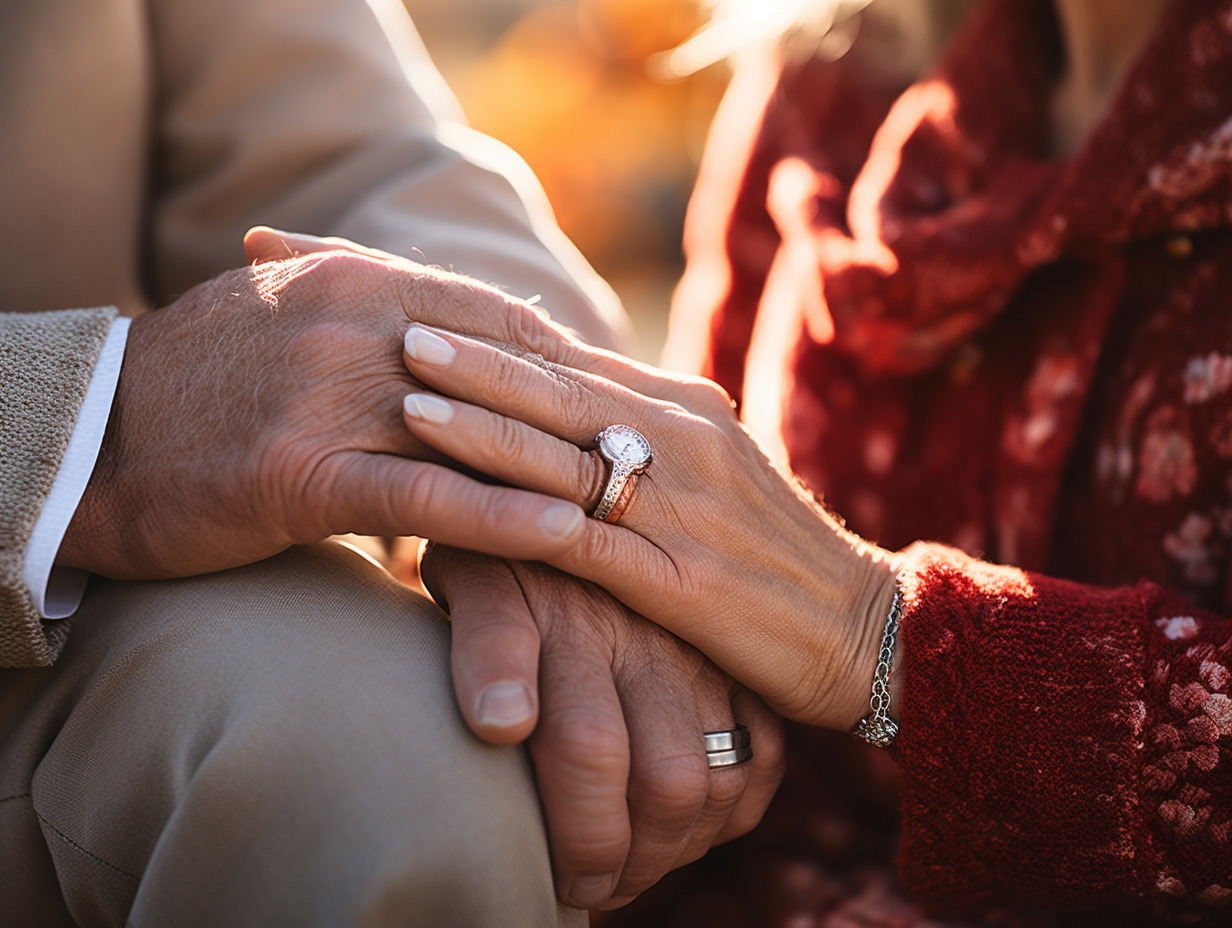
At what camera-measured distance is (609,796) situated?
1.86 feet

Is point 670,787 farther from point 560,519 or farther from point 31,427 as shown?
point 31,427

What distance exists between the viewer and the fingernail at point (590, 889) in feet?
1.90

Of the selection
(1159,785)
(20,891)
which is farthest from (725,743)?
(20,891)

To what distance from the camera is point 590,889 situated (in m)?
0.58

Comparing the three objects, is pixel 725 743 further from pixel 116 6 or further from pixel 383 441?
pixel 116 6

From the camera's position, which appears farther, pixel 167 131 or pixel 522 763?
pixel 167 131

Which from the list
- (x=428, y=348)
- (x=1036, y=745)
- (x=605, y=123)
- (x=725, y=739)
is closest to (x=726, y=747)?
(x=725, y=739)

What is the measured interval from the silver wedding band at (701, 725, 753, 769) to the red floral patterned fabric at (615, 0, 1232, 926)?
13 centimetres

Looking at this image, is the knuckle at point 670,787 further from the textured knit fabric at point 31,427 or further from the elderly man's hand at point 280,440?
the textured knit fabric at point 31,427

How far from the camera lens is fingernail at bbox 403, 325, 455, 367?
61 cm

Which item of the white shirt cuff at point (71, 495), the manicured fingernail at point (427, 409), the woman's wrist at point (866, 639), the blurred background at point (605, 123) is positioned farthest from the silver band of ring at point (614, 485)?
the blurred background at point (605, 123)

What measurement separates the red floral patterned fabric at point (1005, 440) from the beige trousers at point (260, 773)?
0.36m

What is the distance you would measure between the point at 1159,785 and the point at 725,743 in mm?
325

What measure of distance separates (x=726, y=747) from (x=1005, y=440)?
1.84 feet
